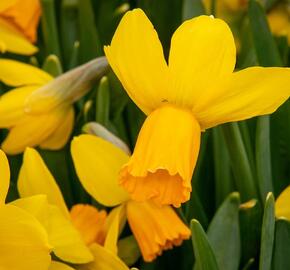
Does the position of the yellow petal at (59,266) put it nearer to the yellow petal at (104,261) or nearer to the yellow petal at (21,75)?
the yellow petal at (104,261)

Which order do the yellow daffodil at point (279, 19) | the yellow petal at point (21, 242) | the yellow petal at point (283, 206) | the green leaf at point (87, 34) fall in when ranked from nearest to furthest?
1. the yellow petal at point (21, 242)
2. the yellow petal at point (283, 206)
3. the green leaf at point (87, 34)
4. the yellow daffodil at point (279, 19)

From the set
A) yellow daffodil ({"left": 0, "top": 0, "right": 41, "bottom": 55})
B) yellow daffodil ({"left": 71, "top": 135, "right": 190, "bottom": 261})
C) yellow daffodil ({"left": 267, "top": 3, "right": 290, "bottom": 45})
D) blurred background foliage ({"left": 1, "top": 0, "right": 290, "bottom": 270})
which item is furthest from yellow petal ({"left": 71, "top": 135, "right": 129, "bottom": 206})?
yellow daffodil ({"left": 267, "top": 3, "right": 290, "bottom": 45})

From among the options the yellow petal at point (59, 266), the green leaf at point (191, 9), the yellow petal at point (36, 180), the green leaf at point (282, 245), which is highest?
the green leaf at point (191, 9)

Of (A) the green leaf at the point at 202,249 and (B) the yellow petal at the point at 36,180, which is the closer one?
(A) the green leaf at the point at 202,249

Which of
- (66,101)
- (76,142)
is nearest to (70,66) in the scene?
(66,101)

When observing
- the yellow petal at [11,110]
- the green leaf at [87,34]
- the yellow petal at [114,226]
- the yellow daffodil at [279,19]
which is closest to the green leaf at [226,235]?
the yellow petal at [114,226]

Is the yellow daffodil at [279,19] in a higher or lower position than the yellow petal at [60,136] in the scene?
higher

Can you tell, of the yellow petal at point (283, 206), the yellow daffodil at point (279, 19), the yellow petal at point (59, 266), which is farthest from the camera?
the yellow daffodil at point (279, 19)

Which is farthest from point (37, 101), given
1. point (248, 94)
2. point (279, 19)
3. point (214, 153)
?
point (279, 19)

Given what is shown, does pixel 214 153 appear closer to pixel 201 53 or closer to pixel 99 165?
pixel 99 165
